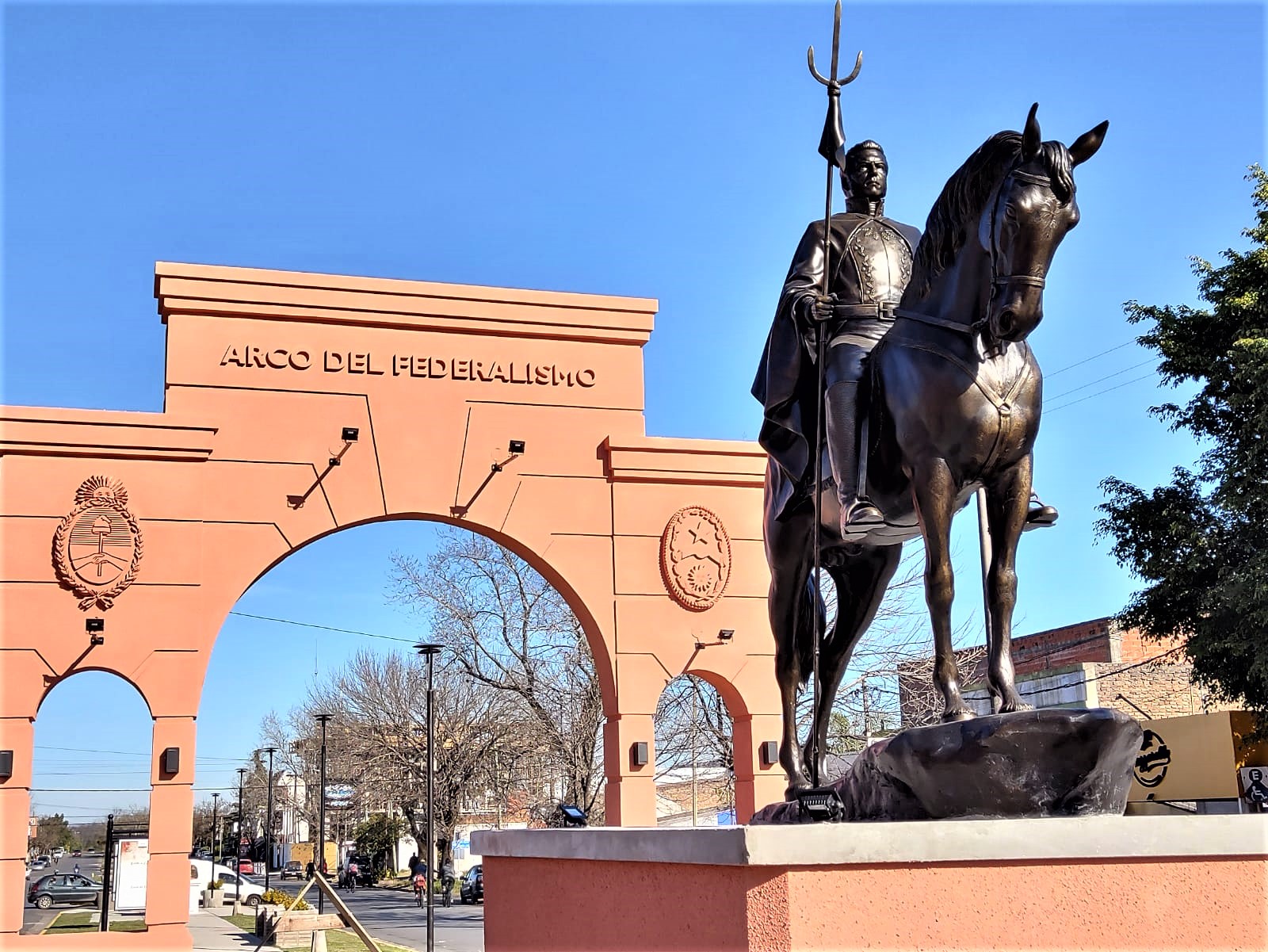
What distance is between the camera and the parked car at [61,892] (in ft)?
135

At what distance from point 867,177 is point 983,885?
12.4ft

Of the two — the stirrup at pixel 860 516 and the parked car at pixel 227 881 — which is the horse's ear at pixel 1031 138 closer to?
the stirrup at pixel 860 516

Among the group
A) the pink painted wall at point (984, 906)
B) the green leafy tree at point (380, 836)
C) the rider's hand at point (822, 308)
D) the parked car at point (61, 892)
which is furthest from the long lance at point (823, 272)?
the green leafy tree at point (380, 836)

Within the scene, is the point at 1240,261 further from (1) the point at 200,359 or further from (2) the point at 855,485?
(2) the point at 855,485

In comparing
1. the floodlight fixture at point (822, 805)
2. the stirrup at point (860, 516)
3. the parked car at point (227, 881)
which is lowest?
the parked car at point (227, 881)

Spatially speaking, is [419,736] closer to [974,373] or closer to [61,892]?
[61,892]

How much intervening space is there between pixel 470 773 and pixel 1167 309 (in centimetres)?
2709

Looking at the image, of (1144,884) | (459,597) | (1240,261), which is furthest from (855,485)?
(459,597)

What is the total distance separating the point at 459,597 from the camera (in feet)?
97.7

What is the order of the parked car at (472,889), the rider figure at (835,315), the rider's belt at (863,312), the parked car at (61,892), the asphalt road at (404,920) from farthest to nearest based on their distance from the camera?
the parked car at (61,892) < the parked car at (472,889) < the asphalt road at (404,920) < the rider's belt at (863,312) < the rider figure at (835,315)

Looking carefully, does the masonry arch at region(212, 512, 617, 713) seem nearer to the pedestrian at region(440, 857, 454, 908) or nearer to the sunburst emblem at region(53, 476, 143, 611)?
the sunburst emblem at region(53, 476, 143, 611)

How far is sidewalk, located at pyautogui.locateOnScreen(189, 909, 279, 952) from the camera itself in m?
23.8

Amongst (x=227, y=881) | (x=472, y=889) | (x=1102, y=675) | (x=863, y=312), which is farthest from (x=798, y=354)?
(x=227, y=881)

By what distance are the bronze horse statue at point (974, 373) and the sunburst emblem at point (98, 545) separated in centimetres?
1187
